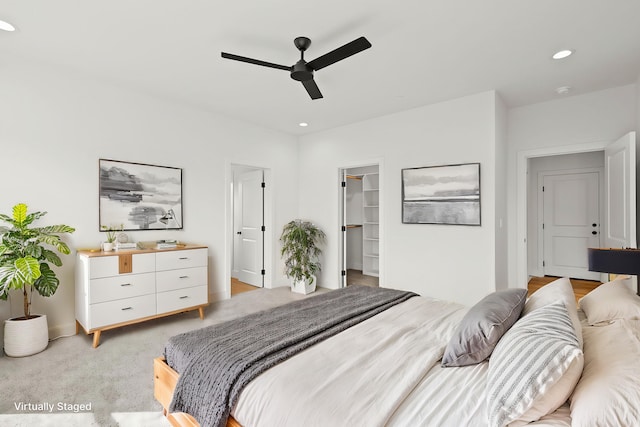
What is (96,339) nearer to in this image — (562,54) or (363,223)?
(363,223)

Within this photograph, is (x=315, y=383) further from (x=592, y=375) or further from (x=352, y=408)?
(x=592, y=375)

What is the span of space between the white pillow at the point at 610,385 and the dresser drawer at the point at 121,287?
11.4ft

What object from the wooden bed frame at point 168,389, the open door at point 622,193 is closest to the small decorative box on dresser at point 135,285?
the wooden bed frame at point 168,389

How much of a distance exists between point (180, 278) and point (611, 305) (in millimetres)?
3658

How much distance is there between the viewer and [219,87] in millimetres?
3510

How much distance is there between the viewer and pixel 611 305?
1631mm

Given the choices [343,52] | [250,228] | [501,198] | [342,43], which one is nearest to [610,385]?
[343,52]

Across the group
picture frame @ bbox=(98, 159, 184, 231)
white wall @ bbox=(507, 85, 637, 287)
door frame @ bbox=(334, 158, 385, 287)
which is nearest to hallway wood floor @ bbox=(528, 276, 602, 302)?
white wall @ bbox=(507, 85, 637, 287)

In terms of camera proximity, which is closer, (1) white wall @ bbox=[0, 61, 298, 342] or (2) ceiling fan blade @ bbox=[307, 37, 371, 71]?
(2) ceiling fan blade @ bbox=[307, 37, 371, 71]

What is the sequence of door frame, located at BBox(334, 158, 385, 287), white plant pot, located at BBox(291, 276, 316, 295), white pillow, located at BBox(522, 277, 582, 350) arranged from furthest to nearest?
white plant pot, located at BBox(291, 276, 316, 295) < door frame, located at BBox(334, 158, 385, 287) < white pillow, located at BBox(522, 277, 582, 350)

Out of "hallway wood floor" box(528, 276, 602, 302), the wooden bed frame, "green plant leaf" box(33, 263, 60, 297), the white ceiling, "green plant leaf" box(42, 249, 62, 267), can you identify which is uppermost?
the white ceiling

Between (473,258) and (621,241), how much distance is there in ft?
4.53

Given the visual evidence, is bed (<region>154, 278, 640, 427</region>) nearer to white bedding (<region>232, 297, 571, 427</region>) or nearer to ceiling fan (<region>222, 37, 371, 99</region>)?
white bedding (<region>232, 297, 571, 427</region>)

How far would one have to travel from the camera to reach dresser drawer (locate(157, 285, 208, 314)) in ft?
11.1
